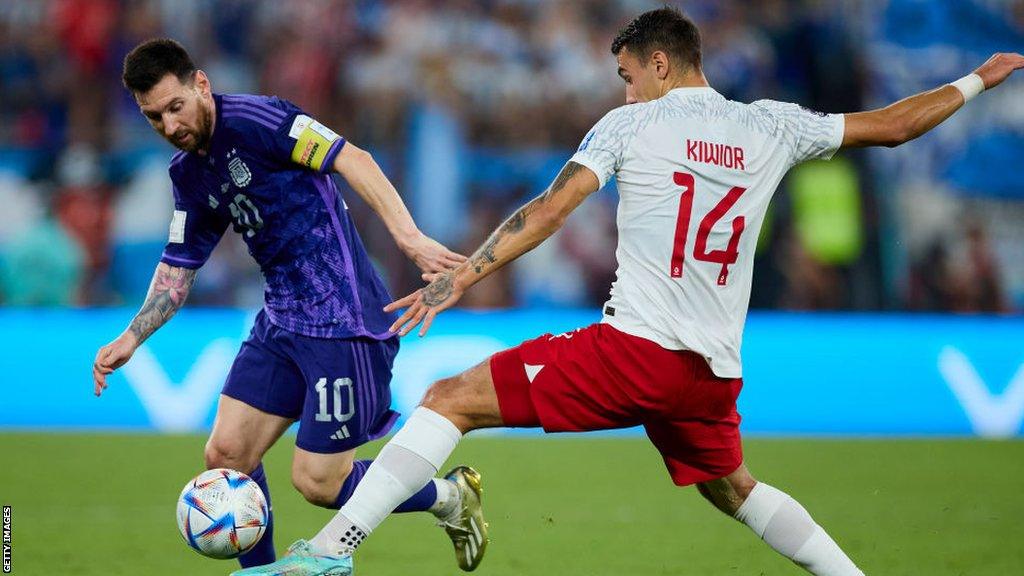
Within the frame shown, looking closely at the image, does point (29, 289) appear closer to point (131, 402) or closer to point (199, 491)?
point (131, 402)

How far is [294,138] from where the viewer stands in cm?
509

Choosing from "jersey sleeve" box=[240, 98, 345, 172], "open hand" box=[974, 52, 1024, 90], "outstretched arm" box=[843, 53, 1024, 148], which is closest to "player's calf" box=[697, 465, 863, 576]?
"outstretched arm" box=[843, 53, 1024, 148]

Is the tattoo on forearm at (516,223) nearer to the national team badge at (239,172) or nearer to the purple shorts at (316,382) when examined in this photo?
the purple shorts at (316,382)

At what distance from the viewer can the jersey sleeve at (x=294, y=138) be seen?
505 centimetres

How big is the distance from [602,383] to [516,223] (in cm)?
60

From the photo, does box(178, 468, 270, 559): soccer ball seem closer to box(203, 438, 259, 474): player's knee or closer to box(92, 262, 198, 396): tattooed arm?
box(203, 438, 259, 474): player's knee

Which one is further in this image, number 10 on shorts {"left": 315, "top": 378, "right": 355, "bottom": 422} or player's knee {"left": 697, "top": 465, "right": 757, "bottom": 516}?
number 10 on shorts {"left": 315, "top": 378, "right": 355, "bottom": 422}

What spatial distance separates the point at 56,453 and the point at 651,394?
6.76 metres

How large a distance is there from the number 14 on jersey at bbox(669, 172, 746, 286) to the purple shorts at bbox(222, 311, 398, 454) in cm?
151

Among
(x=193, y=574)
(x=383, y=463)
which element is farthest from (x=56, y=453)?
(x=383, y=463)

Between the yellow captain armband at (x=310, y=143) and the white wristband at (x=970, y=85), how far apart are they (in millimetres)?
2309

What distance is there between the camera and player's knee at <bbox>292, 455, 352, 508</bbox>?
17.5 feet

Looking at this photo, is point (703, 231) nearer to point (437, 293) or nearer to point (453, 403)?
point (437, 293)

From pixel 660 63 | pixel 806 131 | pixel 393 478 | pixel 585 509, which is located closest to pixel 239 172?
pixel 393 478
